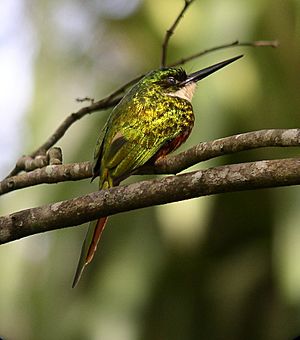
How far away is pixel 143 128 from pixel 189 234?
2054mm

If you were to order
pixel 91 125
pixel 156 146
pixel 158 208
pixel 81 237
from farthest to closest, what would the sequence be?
1. pixel 91 125
2. pixel 81 237
3. pixel 158 208
4. pixel 156 146

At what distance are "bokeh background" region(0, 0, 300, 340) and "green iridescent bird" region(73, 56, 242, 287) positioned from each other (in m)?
1.68

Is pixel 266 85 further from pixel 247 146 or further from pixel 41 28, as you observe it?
pixel 247 146

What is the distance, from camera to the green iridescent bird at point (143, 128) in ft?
8.43

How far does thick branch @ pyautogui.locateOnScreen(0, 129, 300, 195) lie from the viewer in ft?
6.87

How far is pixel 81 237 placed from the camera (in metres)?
4.98

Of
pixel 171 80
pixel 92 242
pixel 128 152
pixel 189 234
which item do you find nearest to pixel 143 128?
pixel 128 152

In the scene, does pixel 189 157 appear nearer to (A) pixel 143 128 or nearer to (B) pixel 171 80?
(A) pixel 143 128

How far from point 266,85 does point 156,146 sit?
8.72ft

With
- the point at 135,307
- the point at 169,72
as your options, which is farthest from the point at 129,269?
the point at 169,72

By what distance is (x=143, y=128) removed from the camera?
2.66 meters

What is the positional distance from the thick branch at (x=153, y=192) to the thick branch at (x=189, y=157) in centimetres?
12

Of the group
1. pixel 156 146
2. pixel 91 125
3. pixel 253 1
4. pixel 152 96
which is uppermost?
pixel 253 1

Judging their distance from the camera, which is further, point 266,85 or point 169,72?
point 266,85
